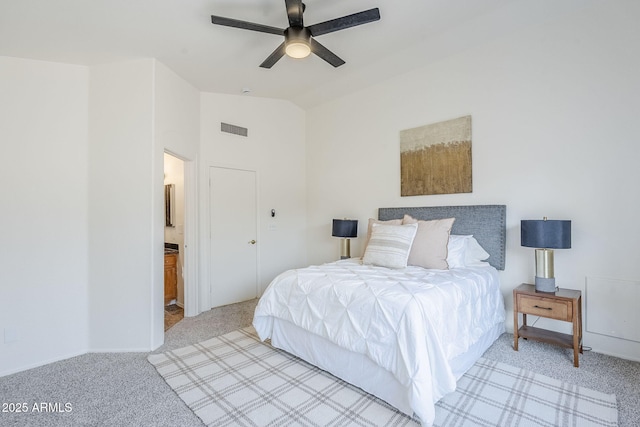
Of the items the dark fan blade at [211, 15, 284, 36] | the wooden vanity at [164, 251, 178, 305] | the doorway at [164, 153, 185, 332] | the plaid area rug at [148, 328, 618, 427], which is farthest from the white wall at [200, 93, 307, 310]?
the dark fan blade at [211, 15, 284, 36]

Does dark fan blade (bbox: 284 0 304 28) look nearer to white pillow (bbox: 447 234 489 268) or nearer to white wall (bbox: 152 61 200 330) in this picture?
white wall (bbox: 152 61 200 330)

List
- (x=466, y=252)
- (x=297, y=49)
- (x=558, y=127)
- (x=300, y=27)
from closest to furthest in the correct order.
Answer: (x=300, y=27), (x=297, y=49), (x=558, y=127), (x=466, y=252)

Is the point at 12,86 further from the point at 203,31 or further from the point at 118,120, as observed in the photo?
the point at 203,31

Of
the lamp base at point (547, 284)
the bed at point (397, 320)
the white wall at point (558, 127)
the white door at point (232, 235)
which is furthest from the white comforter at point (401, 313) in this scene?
the white door at point (232, 235)

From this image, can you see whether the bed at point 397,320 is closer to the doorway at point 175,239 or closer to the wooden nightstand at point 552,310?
the wooden nightstand at point 552,310

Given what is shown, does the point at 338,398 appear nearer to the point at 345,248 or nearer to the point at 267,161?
the point at 345,248

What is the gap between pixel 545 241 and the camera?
8.50 ft

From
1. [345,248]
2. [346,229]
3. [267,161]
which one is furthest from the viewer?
[267,161]

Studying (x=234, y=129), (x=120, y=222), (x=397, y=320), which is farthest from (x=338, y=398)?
(x=234, y=129)

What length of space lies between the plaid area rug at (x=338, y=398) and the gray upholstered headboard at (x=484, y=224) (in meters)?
1.14

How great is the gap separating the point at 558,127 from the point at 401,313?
252cm

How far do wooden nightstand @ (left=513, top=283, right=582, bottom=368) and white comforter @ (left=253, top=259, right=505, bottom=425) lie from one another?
0.24m

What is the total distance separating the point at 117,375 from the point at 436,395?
246 cm

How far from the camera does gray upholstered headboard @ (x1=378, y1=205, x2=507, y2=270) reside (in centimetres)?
318
